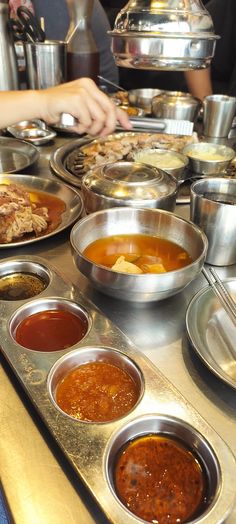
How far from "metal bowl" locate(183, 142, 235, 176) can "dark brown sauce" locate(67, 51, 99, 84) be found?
124 centimetres

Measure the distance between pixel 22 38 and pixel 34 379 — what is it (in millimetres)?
2529

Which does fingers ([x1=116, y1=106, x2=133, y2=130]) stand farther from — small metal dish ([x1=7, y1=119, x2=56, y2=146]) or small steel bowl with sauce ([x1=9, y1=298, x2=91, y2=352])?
small steel bowl with sauce ([x1=9, y1=298, x2=91, y2=352])

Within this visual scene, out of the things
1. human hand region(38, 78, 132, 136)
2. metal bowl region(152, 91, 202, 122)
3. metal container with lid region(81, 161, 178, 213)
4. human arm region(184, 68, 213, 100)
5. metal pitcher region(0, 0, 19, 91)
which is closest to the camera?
metal container with lid region(81, 161, 178, 213)

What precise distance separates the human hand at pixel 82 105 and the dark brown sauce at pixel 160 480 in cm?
125

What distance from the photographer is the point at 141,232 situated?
1314mm

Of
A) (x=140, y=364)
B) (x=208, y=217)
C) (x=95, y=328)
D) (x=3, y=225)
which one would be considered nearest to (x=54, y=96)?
(x=3, y=225)

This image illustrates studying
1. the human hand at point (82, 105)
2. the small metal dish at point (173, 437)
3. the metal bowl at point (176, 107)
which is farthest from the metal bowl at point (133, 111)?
the small metal dish at point (173, 437)

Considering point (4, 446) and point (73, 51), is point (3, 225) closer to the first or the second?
point (4, 446)

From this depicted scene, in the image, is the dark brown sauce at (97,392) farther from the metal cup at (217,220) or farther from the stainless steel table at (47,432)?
the metal cup at (217,220)

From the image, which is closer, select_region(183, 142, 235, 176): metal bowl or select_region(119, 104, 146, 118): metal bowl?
select_region(183, 142, 235, 176): metal bowl

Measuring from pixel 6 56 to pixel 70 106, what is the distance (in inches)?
54.5

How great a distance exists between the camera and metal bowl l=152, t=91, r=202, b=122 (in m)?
2.60

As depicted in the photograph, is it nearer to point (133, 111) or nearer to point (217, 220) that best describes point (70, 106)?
point (217, 220)

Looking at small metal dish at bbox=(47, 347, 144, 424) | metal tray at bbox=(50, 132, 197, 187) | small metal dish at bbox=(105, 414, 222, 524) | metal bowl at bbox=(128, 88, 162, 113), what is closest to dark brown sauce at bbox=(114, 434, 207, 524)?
small metal dish at bbox=(105, 414, 222, 524)
